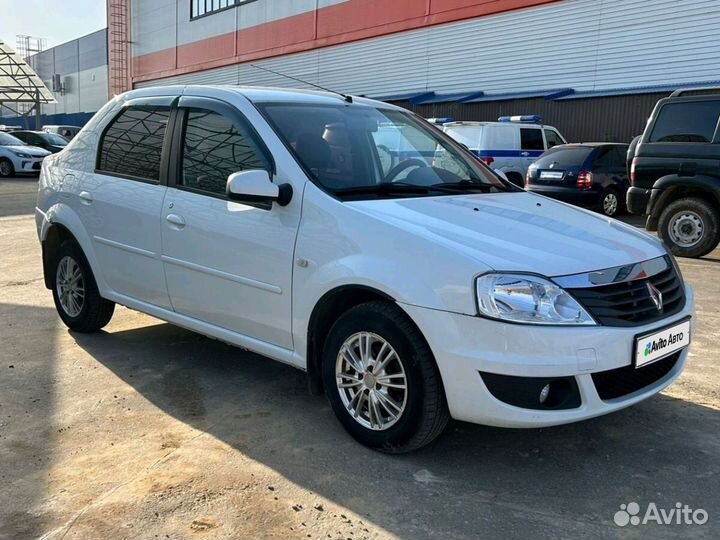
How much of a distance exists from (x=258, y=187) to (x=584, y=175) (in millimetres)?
9917

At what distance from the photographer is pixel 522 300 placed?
2.76 metres

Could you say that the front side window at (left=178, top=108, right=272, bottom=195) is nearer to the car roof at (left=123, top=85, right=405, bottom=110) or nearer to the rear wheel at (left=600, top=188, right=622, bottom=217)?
the car roof at (left=123, top=85, right=405, bottom=110)

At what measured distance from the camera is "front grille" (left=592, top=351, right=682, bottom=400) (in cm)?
292

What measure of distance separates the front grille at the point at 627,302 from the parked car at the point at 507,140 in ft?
34.6

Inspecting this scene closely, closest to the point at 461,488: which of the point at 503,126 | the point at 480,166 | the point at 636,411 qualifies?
the point at 636,411

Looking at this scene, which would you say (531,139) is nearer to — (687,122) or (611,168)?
(611,168)

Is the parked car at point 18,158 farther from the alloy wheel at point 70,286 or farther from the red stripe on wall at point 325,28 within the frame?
the alloy wheel at point 70,286

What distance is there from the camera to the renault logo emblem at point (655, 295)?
3076 millimetres

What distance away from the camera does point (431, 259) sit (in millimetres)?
2893

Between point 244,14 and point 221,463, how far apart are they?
2804cm

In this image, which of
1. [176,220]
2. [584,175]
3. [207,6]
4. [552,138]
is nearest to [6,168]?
[207,6]

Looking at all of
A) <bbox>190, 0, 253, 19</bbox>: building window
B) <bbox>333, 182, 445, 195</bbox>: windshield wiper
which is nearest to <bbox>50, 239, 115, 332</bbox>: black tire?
<bbox>333, 182, 445, 195</bbox>: windshield wiper

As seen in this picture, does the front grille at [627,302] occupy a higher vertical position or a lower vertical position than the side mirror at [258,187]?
lower

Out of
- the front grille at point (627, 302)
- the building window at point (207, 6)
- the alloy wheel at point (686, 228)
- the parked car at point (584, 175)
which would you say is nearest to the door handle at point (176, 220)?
the front grille at point (627, 302)
